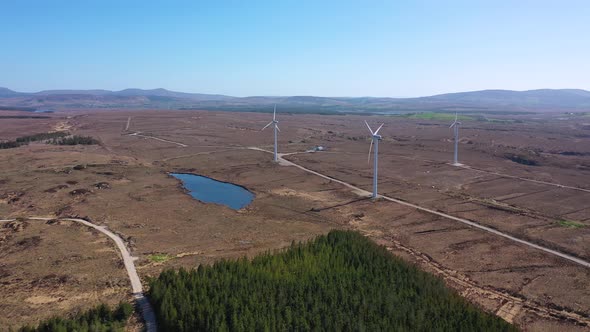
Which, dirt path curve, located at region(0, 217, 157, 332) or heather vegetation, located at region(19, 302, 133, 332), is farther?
dirt path curve, located at region(0, 217, 157, 332)

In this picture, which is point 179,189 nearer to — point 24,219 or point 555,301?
point 24,219

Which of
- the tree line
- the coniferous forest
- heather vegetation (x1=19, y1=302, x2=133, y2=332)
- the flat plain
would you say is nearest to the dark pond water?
the flat plain

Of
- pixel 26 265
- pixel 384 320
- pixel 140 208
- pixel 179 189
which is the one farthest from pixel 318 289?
pixel 179 189

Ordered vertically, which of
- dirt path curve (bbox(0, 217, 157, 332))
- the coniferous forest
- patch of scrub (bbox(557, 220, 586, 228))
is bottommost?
dirt path curve (bbox(0, 217, 157, 332))

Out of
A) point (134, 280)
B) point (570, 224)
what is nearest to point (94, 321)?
point (134, 280)

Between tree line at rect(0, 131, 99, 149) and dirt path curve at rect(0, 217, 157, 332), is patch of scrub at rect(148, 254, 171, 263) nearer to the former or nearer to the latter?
dirt path curve at rect(0, 217, 157, 332)

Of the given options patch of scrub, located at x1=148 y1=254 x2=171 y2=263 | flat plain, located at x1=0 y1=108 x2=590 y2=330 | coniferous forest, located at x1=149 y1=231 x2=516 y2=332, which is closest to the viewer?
coniferous forest, located at x1=149 y1=231 x2=516 y2=332

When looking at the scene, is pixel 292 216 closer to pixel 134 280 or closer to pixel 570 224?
pixel 134 280
